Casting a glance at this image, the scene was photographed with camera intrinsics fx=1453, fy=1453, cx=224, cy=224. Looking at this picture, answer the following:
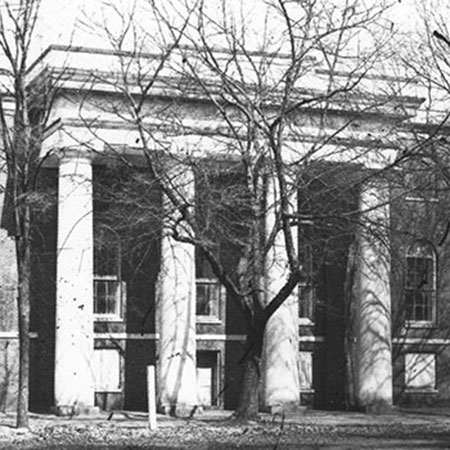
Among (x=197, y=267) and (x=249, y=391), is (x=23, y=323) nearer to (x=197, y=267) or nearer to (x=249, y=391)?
(x=249, y=391)

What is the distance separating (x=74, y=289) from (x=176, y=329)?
126 inches

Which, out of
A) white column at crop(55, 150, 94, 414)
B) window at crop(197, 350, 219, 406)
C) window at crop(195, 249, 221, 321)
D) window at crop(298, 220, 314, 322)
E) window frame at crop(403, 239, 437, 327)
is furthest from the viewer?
window frame at crop(403, 239, 437, 327)

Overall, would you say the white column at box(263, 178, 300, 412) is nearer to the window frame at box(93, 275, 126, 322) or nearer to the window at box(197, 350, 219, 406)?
the window at box(197, 350, 219, 406)

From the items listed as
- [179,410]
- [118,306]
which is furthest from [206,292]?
[179,410]

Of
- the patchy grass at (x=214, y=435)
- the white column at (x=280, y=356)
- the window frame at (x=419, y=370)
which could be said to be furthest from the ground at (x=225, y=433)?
the window frame at (x=419, y=370)

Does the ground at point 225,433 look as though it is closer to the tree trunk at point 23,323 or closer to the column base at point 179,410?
the column base at point 179,410

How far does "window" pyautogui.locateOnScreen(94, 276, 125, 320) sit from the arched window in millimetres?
9646

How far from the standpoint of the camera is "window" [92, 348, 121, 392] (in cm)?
4350

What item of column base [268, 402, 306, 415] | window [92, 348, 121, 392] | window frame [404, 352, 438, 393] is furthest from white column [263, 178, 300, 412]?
window frame [404, 352, 438, 393]

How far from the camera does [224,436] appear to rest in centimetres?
3136

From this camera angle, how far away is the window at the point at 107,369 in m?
43.5

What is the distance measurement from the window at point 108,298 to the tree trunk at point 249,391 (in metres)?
9.46

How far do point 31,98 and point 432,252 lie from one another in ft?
52.4

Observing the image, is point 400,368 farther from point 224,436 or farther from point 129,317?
point 224,436
